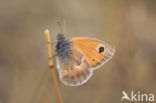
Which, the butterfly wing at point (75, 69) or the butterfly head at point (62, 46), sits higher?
the butterfly head at point (62, 46)

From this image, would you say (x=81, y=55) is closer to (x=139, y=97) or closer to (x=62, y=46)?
(x=62, y=46)

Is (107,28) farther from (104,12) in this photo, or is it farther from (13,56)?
(13,56)

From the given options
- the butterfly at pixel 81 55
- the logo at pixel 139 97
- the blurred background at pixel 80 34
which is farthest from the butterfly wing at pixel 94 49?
the logo at pixel 139 97

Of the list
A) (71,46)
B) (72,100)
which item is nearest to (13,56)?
(72,100)

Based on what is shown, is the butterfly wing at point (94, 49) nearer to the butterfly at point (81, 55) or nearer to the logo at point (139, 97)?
the butterfly at point (81, 55)

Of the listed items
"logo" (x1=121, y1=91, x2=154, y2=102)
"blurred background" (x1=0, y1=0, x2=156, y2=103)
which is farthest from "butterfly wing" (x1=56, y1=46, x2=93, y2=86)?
"logo" (x1=121, y1=91, x2=154, y2=102)

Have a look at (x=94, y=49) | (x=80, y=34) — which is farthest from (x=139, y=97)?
(x=80, y=34)

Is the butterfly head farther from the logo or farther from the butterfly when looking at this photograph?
the logo
